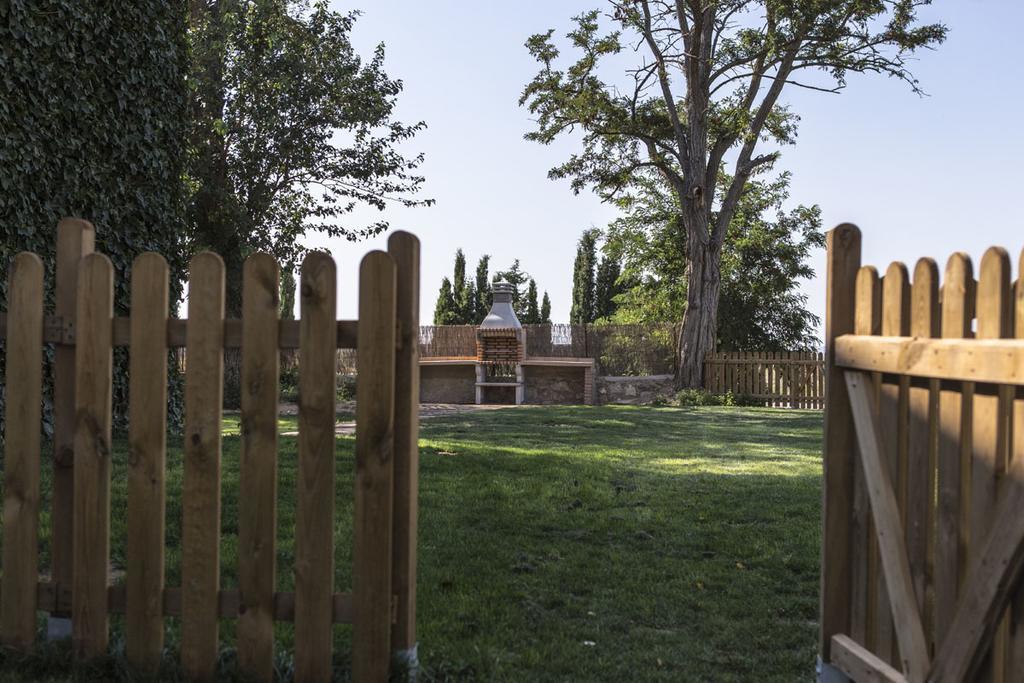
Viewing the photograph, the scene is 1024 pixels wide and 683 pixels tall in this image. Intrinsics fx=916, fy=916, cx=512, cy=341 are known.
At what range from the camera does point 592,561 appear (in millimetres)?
5641

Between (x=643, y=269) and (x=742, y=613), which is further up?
(x=643, y=269)

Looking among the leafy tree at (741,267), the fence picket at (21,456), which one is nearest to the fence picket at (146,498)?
the fence picket at (21,456)

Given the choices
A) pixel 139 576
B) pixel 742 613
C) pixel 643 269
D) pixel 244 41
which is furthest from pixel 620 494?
pixel 643 269

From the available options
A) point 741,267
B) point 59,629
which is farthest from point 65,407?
point 741,267

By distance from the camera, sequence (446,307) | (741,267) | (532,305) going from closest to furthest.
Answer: (741,267)
(446,307)
(532,305)

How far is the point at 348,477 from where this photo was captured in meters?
7.75

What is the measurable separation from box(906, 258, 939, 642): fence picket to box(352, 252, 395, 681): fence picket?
1.75 m


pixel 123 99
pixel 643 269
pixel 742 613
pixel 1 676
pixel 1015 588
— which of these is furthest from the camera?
pixel 643 269

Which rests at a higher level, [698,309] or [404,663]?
[698,309]

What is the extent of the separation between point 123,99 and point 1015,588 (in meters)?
10.1

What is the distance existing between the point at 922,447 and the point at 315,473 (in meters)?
2.05

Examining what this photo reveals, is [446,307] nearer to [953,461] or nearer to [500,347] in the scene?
[500,347]

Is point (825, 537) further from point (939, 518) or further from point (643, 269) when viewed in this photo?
point (643, 269)

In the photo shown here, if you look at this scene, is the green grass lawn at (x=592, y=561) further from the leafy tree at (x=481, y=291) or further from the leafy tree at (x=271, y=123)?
the leafy tree at (x=481, y=291)
